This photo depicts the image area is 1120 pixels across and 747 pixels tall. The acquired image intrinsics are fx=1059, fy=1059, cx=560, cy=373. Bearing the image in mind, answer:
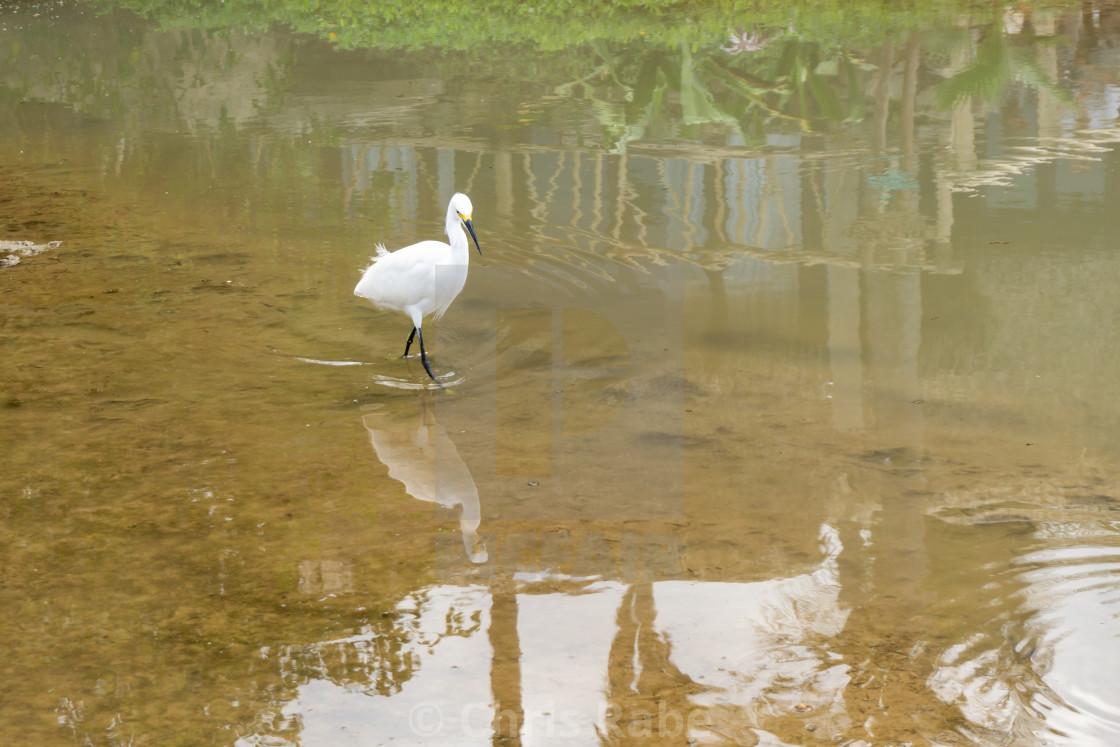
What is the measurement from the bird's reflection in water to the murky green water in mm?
27

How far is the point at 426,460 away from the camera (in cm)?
518

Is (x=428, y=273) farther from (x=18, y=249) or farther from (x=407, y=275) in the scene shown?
(x=18, y=249)

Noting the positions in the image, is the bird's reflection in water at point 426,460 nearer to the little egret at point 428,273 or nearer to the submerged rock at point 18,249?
the little egret at point 428,273

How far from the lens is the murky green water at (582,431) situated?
3506 millimetres

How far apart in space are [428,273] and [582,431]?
138 cm

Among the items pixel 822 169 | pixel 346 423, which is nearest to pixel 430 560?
pixel 346 423

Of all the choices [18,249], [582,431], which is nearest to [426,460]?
[582,431]

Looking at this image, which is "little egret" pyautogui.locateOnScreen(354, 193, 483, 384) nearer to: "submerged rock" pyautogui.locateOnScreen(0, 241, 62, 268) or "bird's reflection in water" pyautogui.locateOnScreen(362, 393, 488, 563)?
"bird's reflection in water" pyautogui.locateOnScreen(362, 393, 488, 563)

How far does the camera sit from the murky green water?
351 centimetres

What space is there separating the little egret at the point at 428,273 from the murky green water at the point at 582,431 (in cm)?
39

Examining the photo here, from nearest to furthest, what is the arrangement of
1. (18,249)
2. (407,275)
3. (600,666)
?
1. (600,666)
2. (407,275)
3. (18,249)

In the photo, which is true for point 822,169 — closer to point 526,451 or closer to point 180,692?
point 526,451

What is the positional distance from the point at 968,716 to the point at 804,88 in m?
9.66

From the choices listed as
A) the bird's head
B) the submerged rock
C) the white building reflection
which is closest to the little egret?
the bird's head
